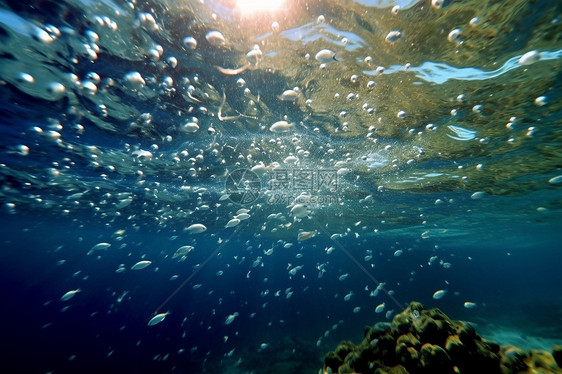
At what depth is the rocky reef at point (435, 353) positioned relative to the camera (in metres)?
3.90

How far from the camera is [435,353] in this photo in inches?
158

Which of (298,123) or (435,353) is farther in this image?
(298,123)

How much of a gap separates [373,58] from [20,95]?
1268 centimetres

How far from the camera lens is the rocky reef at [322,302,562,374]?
154 inches

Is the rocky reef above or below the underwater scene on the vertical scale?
below

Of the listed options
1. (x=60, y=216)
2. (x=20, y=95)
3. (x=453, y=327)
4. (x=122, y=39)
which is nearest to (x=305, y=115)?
(x=122, y=39)

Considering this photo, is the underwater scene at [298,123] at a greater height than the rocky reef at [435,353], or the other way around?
the underwater scene at [298,123]

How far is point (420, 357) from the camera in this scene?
425 centimetres

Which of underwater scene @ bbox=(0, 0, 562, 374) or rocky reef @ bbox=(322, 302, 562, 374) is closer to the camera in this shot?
rocky reef @ bbox=(322, 302, 562, 374)

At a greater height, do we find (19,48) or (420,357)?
(19,48)

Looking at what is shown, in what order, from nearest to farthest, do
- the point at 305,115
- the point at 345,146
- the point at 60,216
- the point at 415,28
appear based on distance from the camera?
the point at 415,28 → the point at 305,115 → the point at 345,146 → the point at 60,216

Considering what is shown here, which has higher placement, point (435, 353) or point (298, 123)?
point (298, 123)

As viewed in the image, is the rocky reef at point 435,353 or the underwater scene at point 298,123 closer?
the rocky reef at point 435,353

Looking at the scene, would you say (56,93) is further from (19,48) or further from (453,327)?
(453,327)
